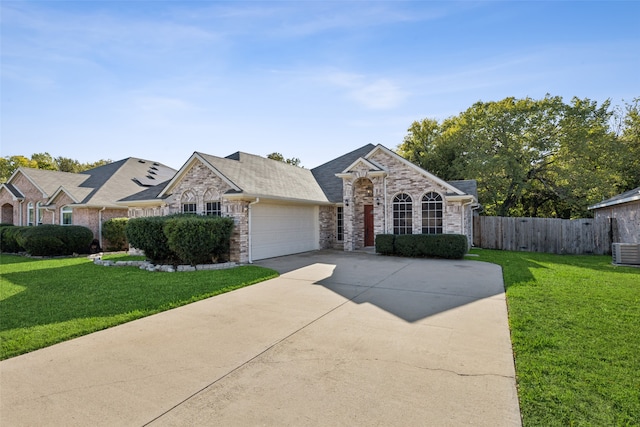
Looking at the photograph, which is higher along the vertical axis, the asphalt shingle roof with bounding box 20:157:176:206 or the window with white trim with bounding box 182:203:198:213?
the asphalt shingle roof with bounding box 20:157:176:206

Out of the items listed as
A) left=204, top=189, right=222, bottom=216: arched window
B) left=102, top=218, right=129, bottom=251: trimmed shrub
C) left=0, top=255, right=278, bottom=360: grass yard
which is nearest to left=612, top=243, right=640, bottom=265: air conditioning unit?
left=0, top=255, right=278, bottom=360: grass yard

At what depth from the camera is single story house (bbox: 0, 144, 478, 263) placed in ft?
46.5

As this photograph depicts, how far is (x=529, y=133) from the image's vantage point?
25.1 meters

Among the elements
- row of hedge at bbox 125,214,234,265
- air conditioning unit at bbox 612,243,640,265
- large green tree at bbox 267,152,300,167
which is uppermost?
large green tree at bbox 267,152,300,167

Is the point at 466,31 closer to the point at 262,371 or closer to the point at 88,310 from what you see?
the point at 262,371

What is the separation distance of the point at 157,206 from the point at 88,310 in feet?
36.5

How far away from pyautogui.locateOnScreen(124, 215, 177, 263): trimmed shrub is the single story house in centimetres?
241

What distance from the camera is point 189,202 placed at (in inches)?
594

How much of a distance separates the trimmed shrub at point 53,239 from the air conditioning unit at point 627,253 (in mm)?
24181

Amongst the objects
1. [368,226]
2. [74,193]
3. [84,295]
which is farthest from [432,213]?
[74,193]

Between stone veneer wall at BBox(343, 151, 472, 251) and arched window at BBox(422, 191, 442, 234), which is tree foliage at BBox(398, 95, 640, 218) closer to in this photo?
stone veneer wall at BBox(343, 151, 472, 251)

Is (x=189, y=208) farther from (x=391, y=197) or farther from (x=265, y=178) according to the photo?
(x=391, y=197)

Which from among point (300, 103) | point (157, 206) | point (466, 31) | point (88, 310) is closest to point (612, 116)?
point (466, 31)

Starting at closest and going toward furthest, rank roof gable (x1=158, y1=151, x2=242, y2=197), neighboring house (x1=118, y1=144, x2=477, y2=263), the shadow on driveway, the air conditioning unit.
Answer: the shadow on driveway, the air conditioning unit, roof gable (x1=158, y1=151, x2=242, y2=197), neighboring house (x1=118, y1=144, x2=477, y2=263)
